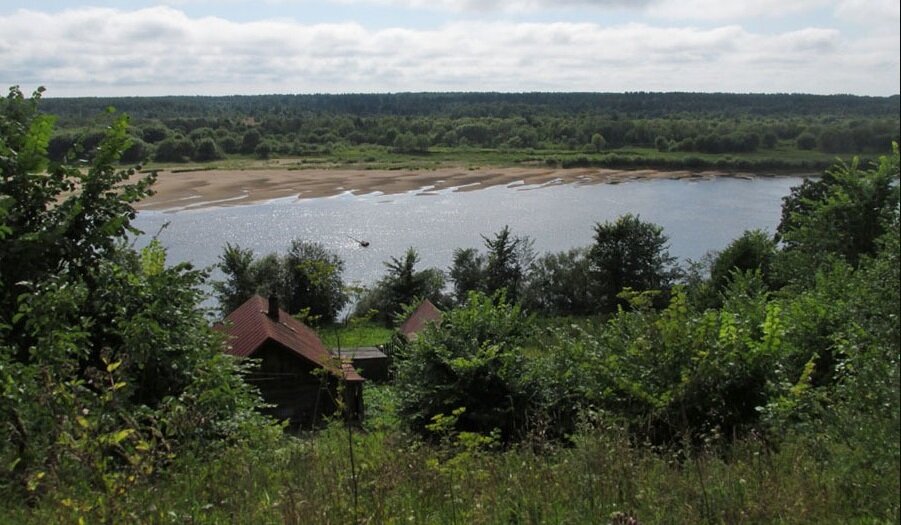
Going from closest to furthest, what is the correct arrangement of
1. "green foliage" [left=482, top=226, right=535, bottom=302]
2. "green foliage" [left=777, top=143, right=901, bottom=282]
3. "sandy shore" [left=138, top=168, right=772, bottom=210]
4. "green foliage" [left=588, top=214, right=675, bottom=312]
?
"green foliage" [left=777, top=143, right=901, bottom=282]
"green foliage" [left=588, top=214, right=675, bottom=312]
"green foliage" [left=482, top=226, right=535, bottom=302]
"sandy shore" [left=138, top=168, right=772, bottom=210]

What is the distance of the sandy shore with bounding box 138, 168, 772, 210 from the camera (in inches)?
1913

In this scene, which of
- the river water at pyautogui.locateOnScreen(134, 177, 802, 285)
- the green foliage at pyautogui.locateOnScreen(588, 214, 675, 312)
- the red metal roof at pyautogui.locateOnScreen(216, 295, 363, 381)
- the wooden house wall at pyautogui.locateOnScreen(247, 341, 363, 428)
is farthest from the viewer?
the river water at pyautogui.locateOnScreen(134, 177, 802, 285)

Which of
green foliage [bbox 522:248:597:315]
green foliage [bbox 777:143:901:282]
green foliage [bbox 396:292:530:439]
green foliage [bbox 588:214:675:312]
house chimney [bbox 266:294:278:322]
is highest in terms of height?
green foliage [bbox 777:143:901:282]

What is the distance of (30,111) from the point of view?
661 cm

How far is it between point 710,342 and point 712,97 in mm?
164259

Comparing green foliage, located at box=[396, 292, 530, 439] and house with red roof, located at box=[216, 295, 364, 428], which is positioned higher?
green foliage, located at box=[396, 292, 530, 439]

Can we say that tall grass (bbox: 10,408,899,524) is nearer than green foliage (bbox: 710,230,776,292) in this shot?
Yes

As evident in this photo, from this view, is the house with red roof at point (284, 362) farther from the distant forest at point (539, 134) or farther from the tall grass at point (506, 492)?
the distant forest at point (539, 134)

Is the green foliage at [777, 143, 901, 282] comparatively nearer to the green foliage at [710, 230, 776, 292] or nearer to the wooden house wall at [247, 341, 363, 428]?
the green foliage at [710, 230, 776, 292]

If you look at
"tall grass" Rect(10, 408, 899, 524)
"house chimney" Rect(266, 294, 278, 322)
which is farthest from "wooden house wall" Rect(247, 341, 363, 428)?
"tall grass" Rect(10, 408, 899, 524)

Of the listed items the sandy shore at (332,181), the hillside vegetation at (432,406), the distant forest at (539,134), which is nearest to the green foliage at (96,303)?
the hillside vegetation at (432,406)

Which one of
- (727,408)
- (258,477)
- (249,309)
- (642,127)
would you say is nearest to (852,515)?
(258,477)

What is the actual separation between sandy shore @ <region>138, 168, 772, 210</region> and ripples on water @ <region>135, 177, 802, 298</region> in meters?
2.13

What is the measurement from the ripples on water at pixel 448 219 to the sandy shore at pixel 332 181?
2128 mm
